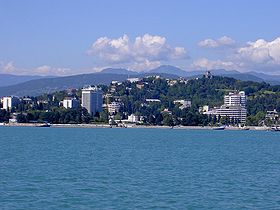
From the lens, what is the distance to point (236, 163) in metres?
46.7

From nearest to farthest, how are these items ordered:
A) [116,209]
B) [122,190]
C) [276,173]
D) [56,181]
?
1. [116,209]
2. [122,190]
3. [56,181]
4. [276,173]

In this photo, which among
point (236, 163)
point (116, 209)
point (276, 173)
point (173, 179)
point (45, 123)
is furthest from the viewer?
point (45, 123)

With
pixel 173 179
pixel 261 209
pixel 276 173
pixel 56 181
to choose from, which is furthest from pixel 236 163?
pixel 261 209

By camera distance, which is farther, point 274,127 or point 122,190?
point 274,127

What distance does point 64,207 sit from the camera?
25.1m

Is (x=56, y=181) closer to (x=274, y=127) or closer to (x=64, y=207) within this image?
(x=64, y=207)

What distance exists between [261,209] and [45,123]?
152 metres

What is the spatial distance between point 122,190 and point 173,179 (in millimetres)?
5367

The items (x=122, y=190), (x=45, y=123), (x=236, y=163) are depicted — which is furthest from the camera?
(x=45, y=123)

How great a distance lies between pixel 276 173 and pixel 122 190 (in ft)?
39.8

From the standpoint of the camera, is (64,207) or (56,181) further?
(56,181)

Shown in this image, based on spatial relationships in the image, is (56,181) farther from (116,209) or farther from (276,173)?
(276,173)

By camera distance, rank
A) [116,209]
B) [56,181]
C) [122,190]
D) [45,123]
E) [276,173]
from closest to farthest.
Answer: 1. [116,209]
2. [122,190]
3. [56,181]
4. [276,173]
5. [45,123]

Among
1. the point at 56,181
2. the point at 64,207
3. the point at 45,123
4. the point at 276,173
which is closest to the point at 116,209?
the point at 64,207
